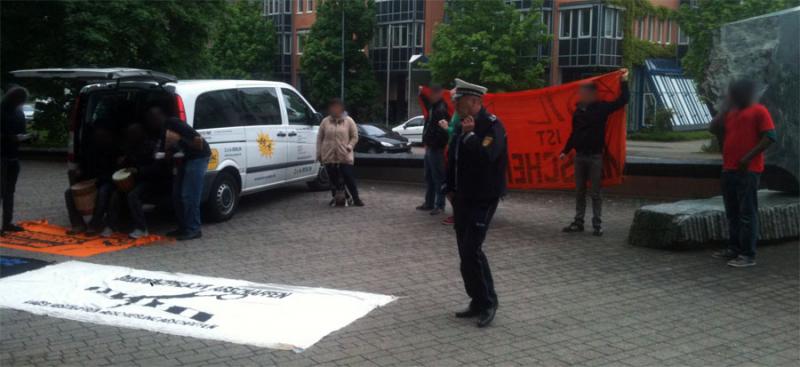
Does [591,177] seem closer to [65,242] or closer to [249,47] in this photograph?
[65,242]

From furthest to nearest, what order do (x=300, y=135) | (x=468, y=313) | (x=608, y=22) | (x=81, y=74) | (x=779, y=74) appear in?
(x=608, y=22) → (x=300, y=135) → (x=779, y=74) → (x=81, y=74) → (x=468, y=313)

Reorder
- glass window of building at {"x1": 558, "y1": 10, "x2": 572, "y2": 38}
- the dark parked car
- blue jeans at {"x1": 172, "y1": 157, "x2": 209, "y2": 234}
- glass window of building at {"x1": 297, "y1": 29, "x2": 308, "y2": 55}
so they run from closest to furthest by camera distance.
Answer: blue jeans at {"x1": 172, "y1": 157, "x2": 209, "y2": 234}, the dark parked car, glass window of building at {"x1": 558, "y1": 10, "x2": 572, "y2": 38}, glass window of building at {"x1": 297, "y1": 29, "x2": 308, "y2": 55}

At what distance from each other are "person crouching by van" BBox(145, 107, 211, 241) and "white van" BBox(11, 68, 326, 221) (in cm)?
47

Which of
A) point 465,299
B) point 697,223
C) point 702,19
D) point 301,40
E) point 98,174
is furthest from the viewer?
point 301,40

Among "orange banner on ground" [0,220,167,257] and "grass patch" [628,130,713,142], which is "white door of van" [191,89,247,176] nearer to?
"orange banner on ground" [0,220,167,257]

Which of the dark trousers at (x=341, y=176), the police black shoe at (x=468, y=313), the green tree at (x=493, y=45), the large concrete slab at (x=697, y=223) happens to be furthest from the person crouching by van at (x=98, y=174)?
the green tree at (x=493, y=45)

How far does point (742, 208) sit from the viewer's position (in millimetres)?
7891

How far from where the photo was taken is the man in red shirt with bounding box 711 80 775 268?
7.68m

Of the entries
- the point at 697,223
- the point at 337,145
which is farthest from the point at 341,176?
the point at 697,223

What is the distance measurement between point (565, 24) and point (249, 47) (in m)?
24.5

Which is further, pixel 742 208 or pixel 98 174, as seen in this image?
pixel 98 174

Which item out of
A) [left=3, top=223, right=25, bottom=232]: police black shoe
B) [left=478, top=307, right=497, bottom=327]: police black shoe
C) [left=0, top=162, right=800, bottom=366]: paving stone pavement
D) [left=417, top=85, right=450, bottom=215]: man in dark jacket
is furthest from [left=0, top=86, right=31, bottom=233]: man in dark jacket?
[left=478, top=307, right=497, bottom=327]: police black shoe

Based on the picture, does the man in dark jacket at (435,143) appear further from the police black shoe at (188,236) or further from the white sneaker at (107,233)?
the white sneaker at (107,233)

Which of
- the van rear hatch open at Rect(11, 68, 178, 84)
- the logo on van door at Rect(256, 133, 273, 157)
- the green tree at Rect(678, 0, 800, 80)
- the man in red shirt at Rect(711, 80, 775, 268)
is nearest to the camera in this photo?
the man in red shirt at Rect(711, 80, 775, 268)
